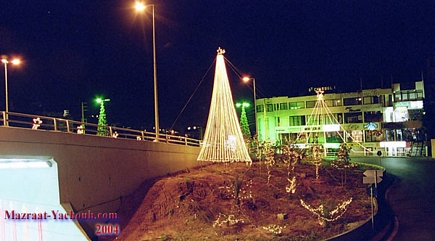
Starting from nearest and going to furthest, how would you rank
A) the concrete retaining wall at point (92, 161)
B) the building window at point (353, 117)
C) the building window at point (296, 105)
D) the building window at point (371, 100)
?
the concrete retaining wall at point (92, 161) → the building window at point (371, 100) → the building window at point (353, 117) → the building window at point (296, 105)

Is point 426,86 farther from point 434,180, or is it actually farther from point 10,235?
point 10,235

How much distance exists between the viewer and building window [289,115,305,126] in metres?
66.8

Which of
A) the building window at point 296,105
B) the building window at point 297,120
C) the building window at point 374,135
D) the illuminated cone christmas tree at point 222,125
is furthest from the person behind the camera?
the building window at point 296,105

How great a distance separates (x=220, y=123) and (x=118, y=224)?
29.3ft

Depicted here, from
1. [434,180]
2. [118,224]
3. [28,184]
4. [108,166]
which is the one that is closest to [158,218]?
[118,224]

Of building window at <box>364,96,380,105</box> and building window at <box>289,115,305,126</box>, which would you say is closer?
building window at <box>364,96,380,105</box>

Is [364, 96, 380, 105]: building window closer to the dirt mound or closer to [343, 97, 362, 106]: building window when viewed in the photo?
[343, 97, 362, 106]: building window

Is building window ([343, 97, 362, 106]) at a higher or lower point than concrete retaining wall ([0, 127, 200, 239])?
higher

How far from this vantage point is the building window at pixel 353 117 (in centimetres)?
6340

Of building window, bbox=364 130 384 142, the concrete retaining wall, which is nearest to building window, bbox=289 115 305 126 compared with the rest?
building window, bbox=364 130 384 142

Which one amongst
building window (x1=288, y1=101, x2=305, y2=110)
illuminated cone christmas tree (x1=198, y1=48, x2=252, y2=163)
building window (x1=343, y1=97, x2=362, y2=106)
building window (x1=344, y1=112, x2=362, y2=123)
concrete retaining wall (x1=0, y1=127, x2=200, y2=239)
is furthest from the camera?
building window (x1=288, y1=101, x2=305, y2=110)

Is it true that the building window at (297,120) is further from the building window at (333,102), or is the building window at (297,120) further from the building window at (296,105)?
the building window at (333,102)

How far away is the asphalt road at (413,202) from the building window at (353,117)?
85.7 ft

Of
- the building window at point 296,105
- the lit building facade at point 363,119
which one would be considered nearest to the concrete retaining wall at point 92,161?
the lit building facade at point 363,119
